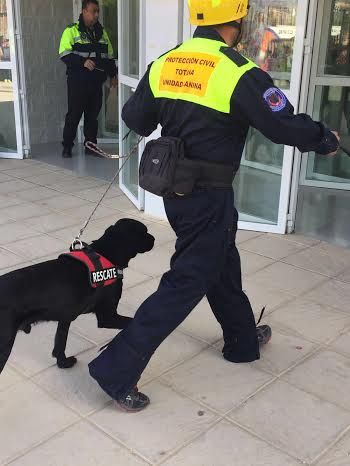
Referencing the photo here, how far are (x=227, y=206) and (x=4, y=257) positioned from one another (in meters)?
2.31

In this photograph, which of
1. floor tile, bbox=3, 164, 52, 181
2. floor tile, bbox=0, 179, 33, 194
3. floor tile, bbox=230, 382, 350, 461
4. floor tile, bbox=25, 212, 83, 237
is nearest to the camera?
floor tile, bbox=230, 382, 350, 461

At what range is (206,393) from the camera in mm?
2668

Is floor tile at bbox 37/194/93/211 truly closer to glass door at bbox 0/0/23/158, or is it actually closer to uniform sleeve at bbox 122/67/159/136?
glass door at bbox 0/0/23/158

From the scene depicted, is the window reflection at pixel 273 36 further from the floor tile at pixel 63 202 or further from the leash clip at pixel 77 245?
the leash clip at pixel 77 245

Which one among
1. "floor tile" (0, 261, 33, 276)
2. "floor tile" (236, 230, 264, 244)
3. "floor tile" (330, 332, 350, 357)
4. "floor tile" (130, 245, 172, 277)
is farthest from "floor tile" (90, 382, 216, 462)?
"floor tile" (236, 230, 264, 244)

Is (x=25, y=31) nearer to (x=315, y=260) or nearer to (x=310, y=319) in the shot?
(x=315, y=260)

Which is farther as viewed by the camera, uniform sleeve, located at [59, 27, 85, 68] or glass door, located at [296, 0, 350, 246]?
uniform sleeve, located at [59, 27, 85, 68]

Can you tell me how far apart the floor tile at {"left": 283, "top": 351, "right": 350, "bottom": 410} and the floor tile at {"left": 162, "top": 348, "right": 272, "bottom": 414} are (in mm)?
162

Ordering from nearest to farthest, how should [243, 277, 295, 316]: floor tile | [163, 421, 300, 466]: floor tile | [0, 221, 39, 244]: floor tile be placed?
[163, 421, 300, 466]: floor tile, [243, 277, 295, 316]: floor tile, [0, 221, 39, 244]: floor tile

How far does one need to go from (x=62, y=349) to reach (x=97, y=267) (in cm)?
54

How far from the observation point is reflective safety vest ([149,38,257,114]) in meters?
2.15

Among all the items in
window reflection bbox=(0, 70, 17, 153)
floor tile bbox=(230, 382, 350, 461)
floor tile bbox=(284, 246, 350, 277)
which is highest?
window reflection bbox=(0, 70, 17, 153)

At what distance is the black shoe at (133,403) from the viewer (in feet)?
8.21

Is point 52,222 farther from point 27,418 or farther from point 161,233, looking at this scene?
point 27,418
